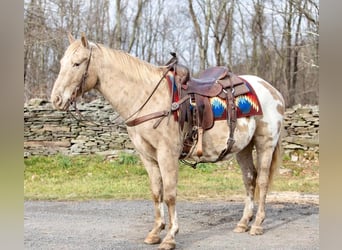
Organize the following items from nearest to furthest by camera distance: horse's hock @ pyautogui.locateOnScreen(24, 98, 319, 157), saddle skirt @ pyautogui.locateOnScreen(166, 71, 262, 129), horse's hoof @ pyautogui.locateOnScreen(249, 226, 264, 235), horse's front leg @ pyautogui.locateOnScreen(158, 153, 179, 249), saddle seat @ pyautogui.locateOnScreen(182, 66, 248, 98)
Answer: horse's front leg @ pyautogui.locateOnScreen(158, 153, 179, 249) → saddle skirt @ pyautogui.locateOnScreen(166, 71, 262, 129) → saddle seat @ pyautogui.locateOnScreen(182, 66, 248, 98) → horse's hoof @ pyautogui.locateOnScreen(249, 226, 264, 235) → horse's hock @ pyautogui.locateOnScreen(24, 98, 319, 157)

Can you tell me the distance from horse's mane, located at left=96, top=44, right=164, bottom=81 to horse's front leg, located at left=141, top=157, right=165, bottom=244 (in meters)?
0.80

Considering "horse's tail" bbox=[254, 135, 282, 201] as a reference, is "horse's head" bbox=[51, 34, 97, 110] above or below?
above

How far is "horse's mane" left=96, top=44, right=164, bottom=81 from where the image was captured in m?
3.54

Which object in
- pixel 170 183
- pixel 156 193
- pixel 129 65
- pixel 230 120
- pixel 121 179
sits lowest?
pixel 121 179

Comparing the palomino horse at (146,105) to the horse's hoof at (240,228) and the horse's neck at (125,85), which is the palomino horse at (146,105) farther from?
the horse's hoof at (240,228)

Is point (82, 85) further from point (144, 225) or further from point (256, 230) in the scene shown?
point (256, 230)

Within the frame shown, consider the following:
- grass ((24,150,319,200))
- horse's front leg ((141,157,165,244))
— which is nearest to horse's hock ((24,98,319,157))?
grass ((24,150,319,200))

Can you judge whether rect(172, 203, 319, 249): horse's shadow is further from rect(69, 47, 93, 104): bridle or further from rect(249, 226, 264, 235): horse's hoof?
rect(69, 47, 93, 104): bridle

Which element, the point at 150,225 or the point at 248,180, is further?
the point at 150,225

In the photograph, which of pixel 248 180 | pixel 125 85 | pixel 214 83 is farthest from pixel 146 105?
pixel 248 180

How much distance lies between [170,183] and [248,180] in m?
1.32

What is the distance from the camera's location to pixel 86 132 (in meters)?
10.3

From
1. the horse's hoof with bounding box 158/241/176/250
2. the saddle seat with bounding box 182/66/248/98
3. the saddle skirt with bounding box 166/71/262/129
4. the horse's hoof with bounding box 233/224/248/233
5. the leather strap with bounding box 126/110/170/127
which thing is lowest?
the horse's hoof with bounding box 233/224/248/233
